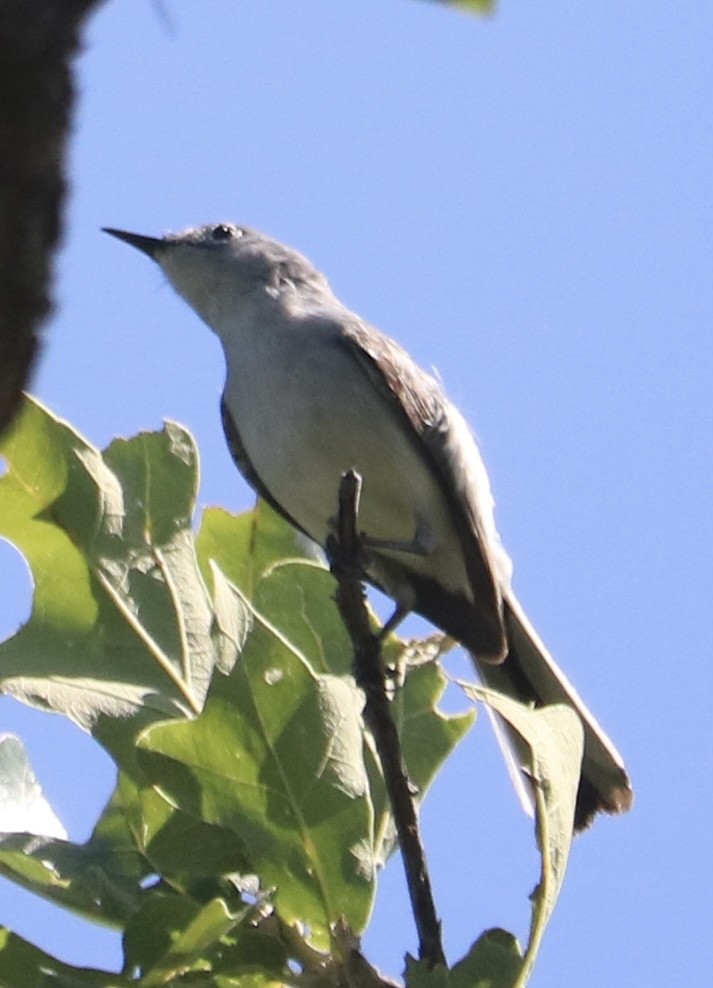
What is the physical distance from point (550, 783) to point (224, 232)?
383cm

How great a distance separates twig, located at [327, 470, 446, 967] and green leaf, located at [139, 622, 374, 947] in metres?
0.08

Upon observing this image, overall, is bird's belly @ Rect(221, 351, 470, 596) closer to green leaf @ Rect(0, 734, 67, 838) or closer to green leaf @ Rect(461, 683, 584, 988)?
green leaf @ Rect(0, 734, 67, 838)

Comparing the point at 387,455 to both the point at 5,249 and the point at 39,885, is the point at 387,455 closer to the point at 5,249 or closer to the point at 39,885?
the point at 39,885

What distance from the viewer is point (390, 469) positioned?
182 inches

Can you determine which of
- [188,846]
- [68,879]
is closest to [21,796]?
[68,879]

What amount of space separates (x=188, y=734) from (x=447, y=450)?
2284 mm

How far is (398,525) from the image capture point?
4.74 m

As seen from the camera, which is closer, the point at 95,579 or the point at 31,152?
the point at 31,152

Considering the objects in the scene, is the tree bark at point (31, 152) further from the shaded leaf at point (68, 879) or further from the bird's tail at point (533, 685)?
the bird's tail at point (533, 685)

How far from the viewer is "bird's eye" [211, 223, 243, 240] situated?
5.97 meters

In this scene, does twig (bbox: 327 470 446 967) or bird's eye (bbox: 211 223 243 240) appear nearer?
twig (bbox: 327 470 446 967)

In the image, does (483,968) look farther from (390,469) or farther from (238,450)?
(238,450)

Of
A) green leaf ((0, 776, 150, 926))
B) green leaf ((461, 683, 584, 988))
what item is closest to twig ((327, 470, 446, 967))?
green leaf ((461, 683, 584, 988))

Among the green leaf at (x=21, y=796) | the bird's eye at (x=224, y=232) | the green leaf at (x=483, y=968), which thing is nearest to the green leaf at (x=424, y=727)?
the green leaf at (x=483, y=968)
